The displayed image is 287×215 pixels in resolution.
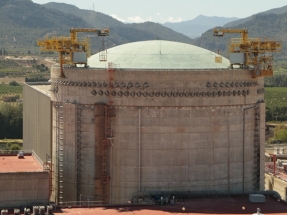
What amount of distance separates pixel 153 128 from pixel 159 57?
192 inches

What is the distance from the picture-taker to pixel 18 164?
45.5 metres

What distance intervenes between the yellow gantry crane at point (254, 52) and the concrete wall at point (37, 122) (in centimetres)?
1270

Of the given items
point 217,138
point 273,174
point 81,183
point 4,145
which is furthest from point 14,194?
point 4,145

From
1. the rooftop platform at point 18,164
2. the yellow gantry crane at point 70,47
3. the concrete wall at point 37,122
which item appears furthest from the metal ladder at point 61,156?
the concrete wall at point 37,122

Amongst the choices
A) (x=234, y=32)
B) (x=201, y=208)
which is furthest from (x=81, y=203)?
(x=234, y=32)

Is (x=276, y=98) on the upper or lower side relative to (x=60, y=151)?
upper

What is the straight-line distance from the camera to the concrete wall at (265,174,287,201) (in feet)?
171

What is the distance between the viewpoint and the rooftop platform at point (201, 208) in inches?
1534

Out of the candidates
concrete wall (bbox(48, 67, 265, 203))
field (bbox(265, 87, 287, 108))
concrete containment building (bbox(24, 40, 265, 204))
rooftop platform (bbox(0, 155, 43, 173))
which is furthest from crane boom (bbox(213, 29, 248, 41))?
field (bbox(265, 87, 287, 108))

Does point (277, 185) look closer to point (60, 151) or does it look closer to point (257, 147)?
point (257, 147)

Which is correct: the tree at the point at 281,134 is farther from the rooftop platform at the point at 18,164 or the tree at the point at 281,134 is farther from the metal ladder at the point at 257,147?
the rooftop platform at the point at 18,164

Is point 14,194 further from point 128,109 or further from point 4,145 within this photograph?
point 4,145

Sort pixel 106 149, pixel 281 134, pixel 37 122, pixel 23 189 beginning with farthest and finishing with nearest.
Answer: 1. pixel 281 134
2. pixel 37 122
3. pixel 106 149
4. pixel 23 189

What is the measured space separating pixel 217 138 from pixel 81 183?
845cm
